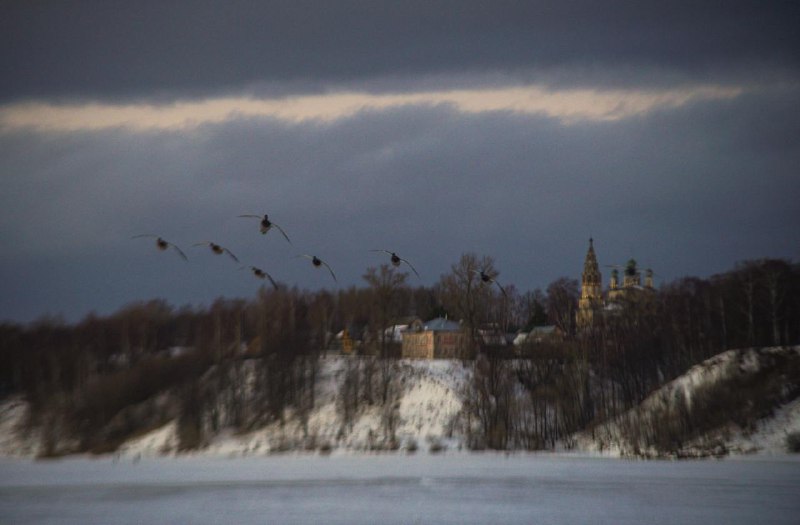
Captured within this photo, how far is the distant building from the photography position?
3935 inches

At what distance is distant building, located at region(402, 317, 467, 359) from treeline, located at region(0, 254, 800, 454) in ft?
4.76

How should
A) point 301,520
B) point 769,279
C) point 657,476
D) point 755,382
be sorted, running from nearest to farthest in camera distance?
point 301,520, point 657,476, point 755,382, point 769,279

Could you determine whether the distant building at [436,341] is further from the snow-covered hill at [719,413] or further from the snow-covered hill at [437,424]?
the snow-covered hill at [719,413]

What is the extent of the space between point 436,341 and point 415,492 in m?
58.7

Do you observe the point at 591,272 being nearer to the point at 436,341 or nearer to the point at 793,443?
the point at 436,341

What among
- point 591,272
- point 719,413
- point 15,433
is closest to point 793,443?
point 719,413

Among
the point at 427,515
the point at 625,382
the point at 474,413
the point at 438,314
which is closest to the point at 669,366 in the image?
the point at 625,382

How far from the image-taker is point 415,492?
42.3 metres

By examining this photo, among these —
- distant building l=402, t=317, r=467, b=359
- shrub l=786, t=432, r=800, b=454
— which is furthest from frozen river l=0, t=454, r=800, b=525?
distant building l=402, t=317, r=467, b=359

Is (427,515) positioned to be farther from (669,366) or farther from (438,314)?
(438,314)

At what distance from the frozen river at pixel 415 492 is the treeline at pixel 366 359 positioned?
22079mm

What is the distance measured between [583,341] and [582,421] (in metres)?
12.4

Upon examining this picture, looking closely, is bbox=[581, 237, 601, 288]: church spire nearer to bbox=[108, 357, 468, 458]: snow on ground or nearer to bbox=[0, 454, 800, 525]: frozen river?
bbox=[108, 357, 468, 458]: snow on ground

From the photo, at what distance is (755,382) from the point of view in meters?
70.4
